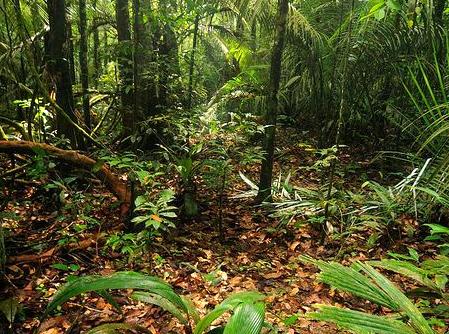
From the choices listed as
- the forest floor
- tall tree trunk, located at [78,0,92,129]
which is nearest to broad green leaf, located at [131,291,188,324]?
the forest floor

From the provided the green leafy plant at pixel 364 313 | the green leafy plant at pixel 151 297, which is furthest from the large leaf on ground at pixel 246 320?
the green leafy plant at pixel 364 313

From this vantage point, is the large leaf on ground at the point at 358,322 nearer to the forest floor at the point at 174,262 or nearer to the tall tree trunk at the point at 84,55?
the forest floor at the point at 174,262

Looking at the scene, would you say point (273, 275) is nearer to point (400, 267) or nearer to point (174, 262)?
point (174, 262)

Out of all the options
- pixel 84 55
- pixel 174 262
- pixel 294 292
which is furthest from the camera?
pixel 84 55

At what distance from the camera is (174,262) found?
305 centimetres

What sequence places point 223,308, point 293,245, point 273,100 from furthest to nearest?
point 273,100 → point 293,245 → point 223,308

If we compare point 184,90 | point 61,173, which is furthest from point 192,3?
point 61,173

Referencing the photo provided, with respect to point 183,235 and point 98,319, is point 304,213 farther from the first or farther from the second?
point 98,319

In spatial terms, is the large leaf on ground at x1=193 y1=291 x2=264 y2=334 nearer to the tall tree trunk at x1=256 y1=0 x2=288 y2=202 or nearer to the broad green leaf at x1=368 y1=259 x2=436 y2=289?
the broad green leaf at x1=368 y1=259 x2=436 y2=289

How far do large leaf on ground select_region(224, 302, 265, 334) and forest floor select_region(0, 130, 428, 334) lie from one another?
0.78m

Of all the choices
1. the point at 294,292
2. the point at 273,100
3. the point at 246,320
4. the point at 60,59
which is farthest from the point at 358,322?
the point at 60,59

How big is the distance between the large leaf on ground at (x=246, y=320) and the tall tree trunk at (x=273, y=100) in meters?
2.65

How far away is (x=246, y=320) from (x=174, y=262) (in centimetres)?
202

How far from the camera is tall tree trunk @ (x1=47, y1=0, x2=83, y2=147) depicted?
3711 millimetres
